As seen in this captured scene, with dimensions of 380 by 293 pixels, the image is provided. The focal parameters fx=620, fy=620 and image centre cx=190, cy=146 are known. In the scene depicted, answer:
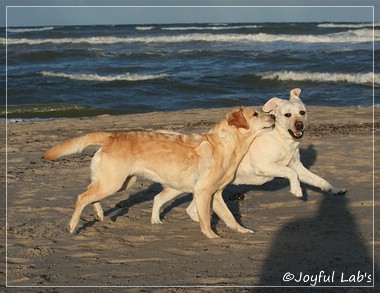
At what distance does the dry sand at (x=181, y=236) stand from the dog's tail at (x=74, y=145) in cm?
81

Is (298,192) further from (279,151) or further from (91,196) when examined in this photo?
(91,196)

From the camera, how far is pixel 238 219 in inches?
270

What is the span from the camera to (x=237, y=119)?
6.39 metres

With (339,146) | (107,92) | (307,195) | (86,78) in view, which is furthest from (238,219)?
(86,78)

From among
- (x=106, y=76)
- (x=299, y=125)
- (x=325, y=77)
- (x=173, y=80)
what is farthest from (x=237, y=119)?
(x=106, y=76)

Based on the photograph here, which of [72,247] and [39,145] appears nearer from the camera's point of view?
[72,247]

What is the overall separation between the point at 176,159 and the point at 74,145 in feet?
3.38

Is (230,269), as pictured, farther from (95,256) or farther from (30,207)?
(30,207)

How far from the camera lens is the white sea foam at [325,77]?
21.2 metres

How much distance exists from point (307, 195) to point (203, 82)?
1337 cm

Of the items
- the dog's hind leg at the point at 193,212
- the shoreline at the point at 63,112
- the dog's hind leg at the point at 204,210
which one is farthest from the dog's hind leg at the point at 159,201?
the shoreline at the point at 63,112

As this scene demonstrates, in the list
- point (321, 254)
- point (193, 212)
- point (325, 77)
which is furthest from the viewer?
point (325, 77)

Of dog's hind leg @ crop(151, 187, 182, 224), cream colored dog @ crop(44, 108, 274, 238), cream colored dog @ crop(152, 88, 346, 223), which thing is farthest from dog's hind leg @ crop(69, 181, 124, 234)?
cream colored dog @ crop(152, 88, 346, 223)

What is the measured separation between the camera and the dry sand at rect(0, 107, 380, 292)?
5.00m
